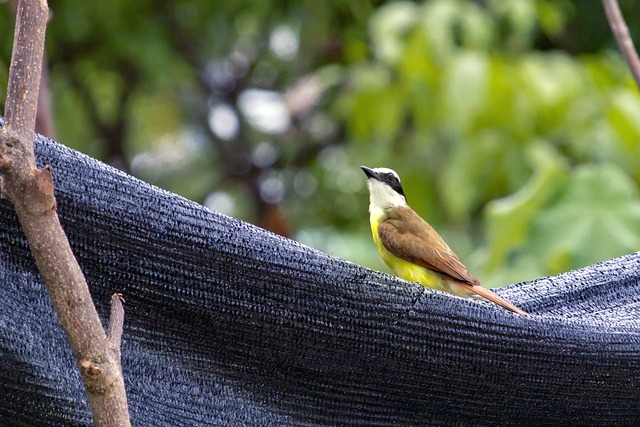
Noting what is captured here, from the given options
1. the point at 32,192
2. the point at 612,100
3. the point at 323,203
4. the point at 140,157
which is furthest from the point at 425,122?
the point at 32,192

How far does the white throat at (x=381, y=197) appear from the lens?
8.14 ft

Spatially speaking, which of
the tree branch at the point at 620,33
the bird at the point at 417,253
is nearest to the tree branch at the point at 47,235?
the bird at the point at 417,253

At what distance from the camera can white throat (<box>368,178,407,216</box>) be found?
2482 mm

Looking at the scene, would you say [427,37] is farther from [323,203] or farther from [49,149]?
[49,149]

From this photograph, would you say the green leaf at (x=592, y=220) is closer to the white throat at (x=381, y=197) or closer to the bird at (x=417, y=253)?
the white throat at (x=381, y=197)

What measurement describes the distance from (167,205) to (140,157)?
5.20 meters

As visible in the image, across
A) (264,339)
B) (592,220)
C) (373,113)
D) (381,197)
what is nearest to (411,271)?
(381,197)

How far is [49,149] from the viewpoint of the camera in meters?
1.31

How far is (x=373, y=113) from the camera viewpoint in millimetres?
4211

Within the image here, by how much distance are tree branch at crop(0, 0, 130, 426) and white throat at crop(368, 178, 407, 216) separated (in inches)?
58.6

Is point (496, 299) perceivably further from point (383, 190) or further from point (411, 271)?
point (383, 190)

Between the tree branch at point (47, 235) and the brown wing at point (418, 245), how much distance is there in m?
1.13

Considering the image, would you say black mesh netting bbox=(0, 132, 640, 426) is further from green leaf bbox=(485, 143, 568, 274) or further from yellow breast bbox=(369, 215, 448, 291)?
green leaf bbox=(485, 143, 568, 274)

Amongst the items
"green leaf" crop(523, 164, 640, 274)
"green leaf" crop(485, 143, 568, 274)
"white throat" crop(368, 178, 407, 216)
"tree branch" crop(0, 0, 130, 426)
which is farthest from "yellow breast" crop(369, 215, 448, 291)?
"tree branch" crop(0, 0, 130, 426)
